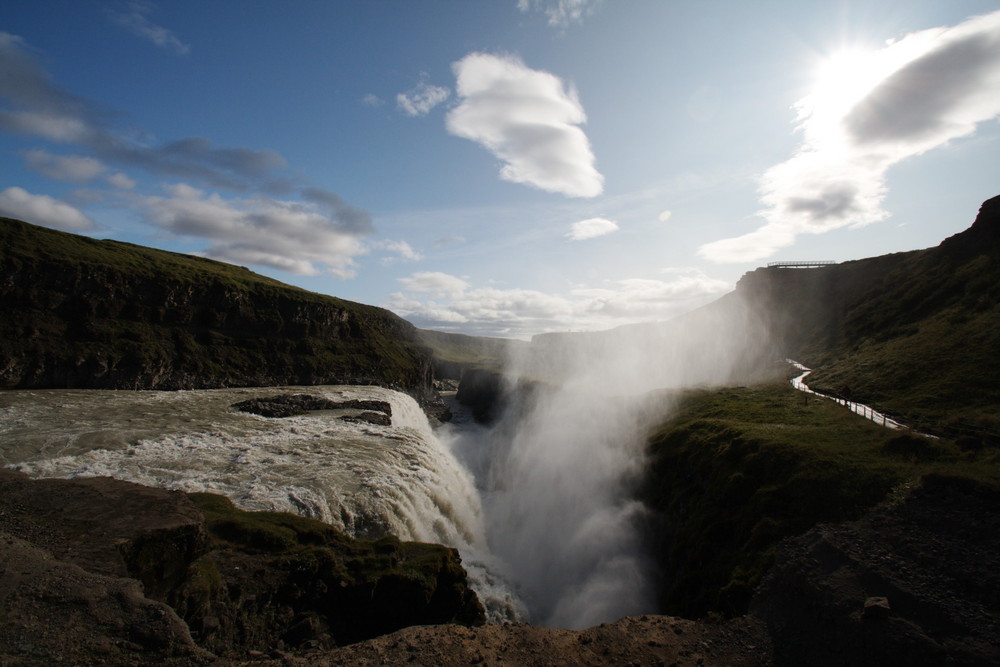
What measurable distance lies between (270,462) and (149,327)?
141ft

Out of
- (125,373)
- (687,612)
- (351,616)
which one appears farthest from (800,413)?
(125,373)

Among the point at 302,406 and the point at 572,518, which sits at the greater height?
the point at 302,406

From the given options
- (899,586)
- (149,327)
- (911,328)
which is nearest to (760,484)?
(899,586)

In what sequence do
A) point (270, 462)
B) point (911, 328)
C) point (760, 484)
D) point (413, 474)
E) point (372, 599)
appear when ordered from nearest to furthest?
point (372, 599)
point (760, 484)
point (270, 462)
point (413, 474)
point (911, 328)

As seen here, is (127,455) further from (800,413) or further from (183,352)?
(800,413)

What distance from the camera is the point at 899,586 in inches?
489

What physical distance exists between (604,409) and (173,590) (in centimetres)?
4361

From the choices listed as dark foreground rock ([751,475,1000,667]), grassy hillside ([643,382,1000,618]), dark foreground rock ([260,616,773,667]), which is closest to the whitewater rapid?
dark foreground rock ([260,616,773,667])

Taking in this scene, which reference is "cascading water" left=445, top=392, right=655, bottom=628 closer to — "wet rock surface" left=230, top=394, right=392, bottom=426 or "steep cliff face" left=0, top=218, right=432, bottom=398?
"wet rock surface" left=230, top=394, right=392, bottom=426

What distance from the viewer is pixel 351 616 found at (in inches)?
598

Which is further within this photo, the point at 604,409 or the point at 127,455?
the point at 604,409

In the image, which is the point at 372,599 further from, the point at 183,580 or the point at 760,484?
the point at 760,484

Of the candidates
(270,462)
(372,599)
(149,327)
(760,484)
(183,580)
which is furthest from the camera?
(149,327)

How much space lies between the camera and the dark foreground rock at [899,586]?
1095cm
